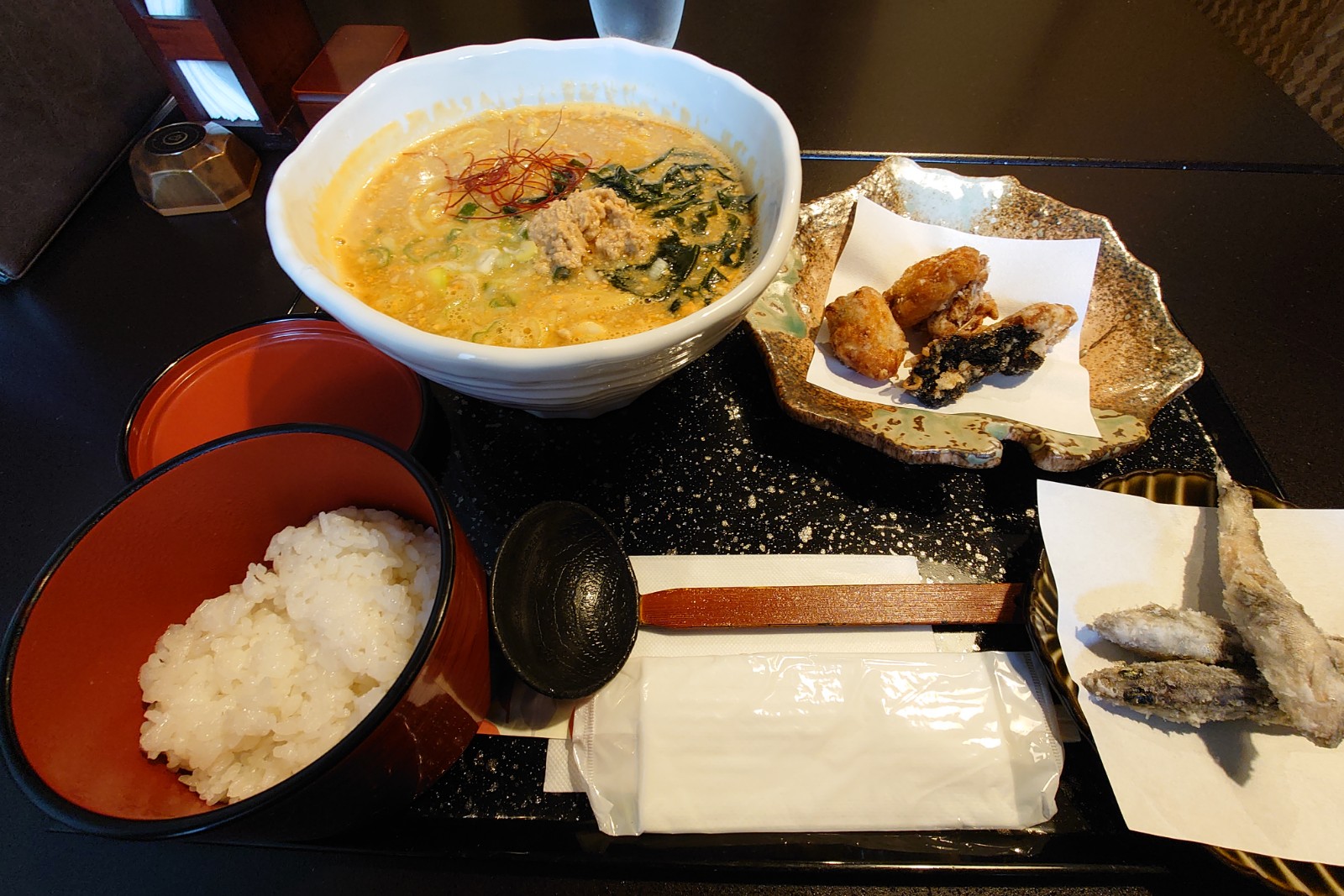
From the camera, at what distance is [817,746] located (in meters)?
1.10

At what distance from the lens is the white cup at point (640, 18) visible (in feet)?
7.98

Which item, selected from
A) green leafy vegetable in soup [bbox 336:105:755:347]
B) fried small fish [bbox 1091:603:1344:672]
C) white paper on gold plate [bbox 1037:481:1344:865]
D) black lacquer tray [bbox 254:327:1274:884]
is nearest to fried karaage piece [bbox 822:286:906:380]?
black lacquer tray [bbox 254:327:1274:884]

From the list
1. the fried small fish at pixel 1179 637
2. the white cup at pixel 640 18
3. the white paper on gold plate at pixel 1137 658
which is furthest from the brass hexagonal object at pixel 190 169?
the fried small fish at pixel 1179 637

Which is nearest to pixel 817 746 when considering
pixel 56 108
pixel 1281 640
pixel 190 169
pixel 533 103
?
pixel 1281 640

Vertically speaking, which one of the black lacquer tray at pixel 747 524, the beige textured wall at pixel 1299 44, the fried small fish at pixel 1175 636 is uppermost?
the fried small fish at pixel 1175 636

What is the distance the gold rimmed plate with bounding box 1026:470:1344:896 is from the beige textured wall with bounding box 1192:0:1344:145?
10.7 feet

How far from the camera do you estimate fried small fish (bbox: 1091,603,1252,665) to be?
1.14 m

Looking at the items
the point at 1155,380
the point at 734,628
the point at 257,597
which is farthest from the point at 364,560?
the point at 1155,380

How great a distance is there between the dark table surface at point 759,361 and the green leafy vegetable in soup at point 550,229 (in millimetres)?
323

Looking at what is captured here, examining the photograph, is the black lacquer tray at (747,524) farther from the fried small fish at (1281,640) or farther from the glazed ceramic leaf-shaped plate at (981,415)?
the fried small fish at (1281,640)

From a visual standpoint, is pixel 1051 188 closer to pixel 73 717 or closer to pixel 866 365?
pixel 866 365

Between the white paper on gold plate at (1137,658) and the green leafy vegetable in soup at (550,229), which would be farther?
the green leafy vegetable in soup at (550,229)

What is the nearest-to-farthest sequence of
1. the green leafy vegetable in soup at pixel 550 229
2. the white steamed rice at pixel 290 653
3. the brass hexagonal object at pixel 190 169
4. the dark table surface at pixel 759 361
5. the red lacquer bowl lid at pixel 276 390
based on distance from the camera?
the white steamed rice at pixel 290 653
the dark table surface at pixel 759 361
the green leafy vegetable in soup at pixel 550 229
the red lacquer bowl lid at pixel 276 390
the brass hexagonal object at pixel 190 169

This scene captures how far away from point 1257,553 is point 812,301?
115cm
